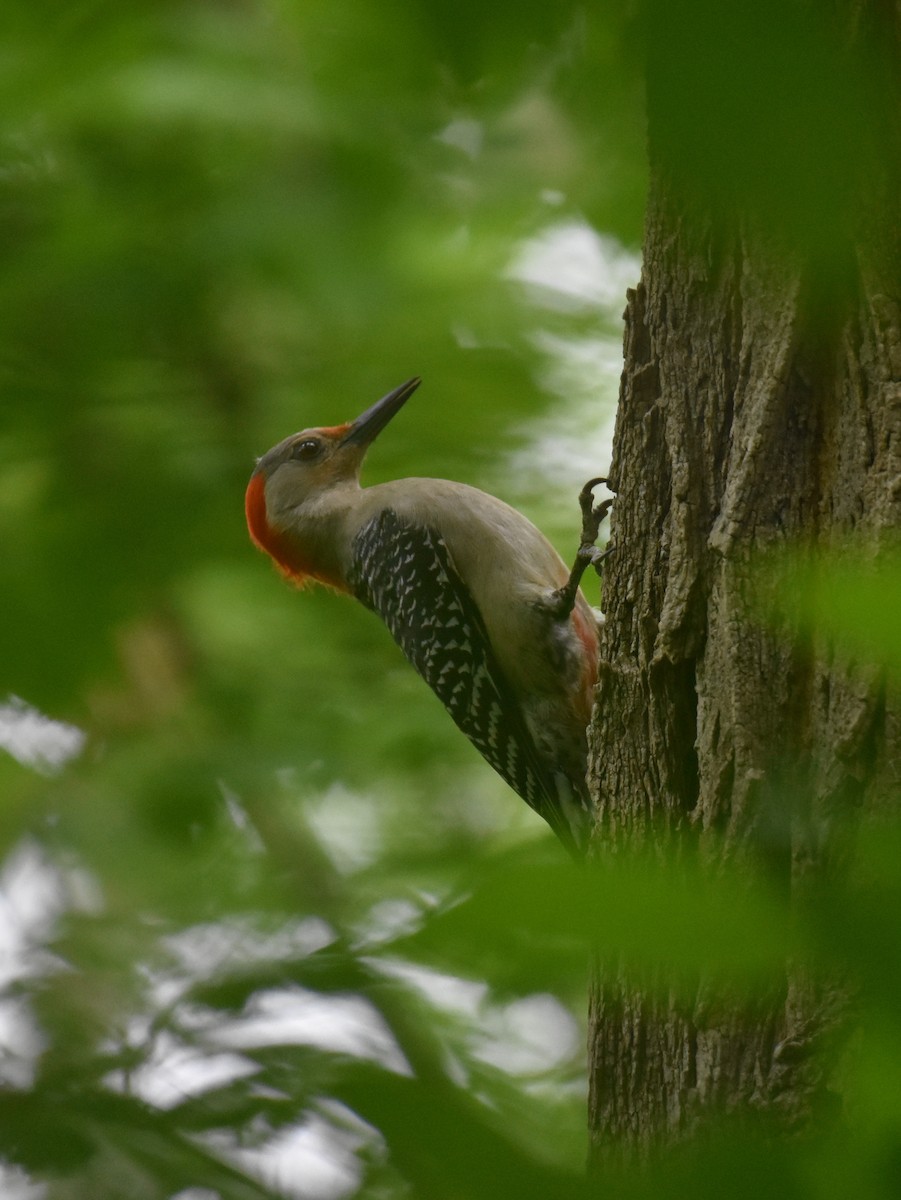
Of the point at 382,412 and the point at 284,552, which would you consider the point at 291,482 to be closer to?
the point at 284,552

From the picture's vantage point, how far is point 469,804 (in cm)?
727

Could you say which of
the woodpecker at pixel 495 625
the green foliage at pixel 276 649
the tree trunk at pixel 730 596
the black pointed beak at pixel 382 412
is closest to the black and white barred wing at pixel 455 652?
the woodpecker at pixel 495 625

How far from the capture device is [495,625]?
6.02 meters

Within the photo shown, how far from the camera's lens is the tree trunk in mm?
2414

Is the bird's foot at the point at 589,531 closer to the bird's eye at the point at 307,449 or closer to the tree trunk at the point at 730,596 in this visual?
the tree trunk at the point at 730,596

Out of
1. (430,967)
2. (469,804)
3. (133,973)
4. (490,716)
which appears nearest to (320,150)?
(133,973)

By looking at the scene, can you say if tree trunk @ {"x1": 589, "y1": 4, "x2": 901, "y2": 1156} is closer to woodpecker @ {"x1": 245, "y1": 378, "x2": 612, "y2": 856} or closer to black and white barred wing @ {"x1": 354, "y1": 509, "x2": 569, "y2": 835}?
woodpecker @ {"x1": 245, "y1": 378, "x2": 612, "y2": 856}

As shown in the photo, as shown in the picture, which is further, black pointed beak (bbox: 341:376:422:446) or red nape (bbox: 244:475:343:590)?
red nape (bbox: 244:475:343:590)

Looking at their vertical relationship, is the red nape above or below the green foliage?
above

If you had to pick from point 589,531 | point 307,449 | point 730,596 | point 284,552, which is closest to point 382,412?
point 589,531

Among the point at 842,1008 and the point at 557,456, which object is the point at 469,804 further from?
the point at 842,1008

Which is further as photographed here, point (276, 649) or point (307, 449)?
point (307, 449)

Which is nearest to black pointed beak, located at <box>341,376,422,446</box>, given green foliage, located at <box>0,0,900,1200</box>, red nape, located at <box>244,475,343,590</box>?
green foliage, located at <box>0,0,900,1200</box>

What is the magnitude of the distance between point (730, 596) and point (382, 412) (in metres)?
2.32
